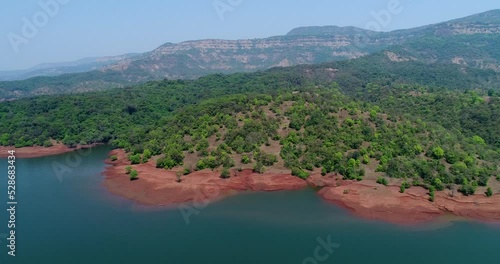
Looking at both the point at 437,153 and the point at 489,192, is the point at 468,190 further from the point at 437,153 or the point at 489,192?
the point at 437,153

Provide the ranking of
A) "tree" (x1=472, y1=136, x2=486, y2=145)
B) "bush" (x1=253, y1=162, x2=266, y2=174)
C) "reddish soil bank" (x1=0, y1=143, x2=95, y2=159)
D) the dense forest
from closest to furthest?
the dense forest
"bush" (x1=253, y1=162, x2=266, y2=174)
"tree" (x1=472, y1=136, x2=486, y2=145)
"reddish soil bank" (x1=0, y1=143, x2=95, y2=159)

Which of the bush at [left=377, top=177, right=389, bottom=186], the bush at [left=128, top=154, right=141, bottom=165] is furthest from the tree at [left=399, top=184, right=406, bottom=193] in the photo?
the bush at [left=128, top=154, right=141, bottom=165]

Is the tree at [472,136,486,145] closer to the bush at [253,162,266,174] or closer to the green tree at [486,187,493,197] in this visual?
the green tree at [486,187,493,197]

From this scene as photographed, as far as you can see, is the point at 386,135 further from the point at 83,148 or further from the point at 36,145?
the point at 36,145

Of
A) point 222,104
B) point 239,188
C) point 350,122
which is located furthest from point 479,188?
point 222,104

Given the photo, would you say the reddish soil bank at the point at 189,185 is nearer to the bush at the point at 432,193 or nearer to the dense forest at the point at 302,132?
the dense forest at the point at 302,132

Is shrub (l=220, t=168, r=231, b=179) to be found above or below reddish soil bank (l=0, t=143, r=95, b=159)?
above

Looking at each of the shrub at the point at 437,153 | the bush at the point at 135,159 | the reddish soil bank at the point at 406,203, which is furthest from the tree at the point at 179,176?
the shrub at the point at 437,153
